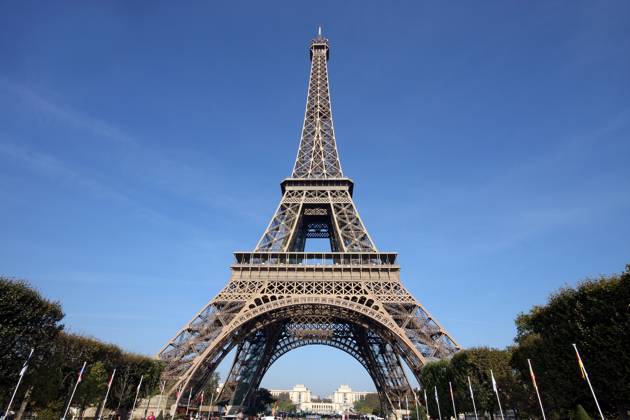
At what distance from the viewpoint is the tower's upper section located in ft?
156

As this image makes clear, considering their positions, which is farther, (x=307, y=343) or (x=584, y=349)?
(x=307, y=343)

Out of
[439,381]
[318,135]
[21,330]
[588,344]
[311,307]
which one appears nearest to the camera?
[588,344]

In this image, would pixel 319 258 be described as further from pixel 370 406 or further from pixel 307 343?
pixel 370 406

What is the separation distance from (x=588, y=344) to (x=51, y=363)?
97.1 feet

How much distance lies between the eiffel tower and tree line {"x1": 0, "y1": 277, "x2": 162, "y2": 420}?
127 inches

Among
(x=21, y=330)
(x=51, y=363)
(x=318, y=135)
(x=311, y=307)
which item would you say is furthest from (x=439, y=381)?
(x=318, y=135)

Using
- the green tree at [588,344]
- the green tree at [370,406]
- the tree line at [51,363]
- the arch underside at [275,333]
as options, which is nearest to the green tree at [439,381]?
the arch underside at [275,333]

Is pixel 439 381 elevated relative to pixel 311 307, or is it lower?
lower

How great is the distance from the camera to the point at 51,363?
2312 centimetres

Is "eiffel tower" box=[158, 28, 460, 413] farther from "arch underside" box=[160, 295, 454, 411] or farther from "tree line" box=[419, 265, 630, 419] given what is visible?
"tree line" box=[419, 265, 630, 419]

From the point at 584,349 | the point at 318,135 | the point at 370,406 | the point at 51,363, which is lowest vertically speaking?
the point at 51,363

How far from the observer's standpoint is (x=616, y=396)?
16109 mm

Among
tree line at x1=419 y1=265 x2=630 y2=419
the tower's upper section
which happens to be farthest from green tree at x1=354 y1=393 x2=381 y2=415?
tree line at x1=419 y1=265 x2=630 y2=419

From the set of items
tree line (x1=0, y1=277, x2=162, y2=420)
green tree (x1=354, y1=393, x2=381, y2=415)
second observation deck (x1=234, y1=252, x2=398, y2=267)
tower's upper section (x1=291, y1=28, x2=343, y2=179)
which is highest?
tower's upper section (x1=291, y1=28, x2=343, y2=179)
